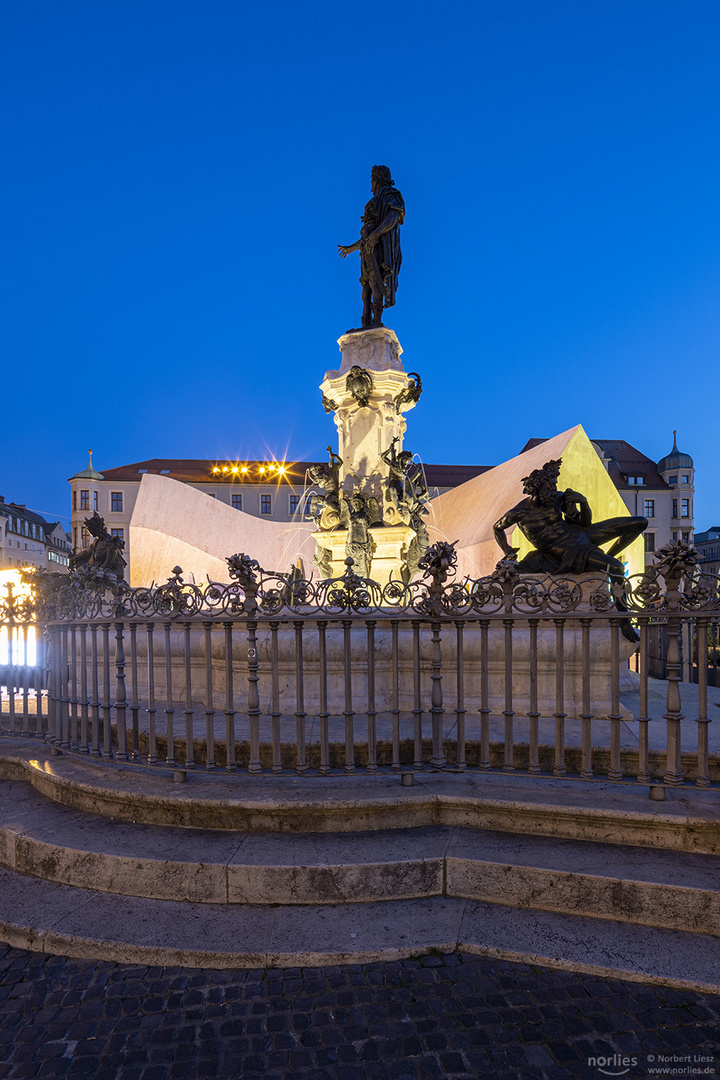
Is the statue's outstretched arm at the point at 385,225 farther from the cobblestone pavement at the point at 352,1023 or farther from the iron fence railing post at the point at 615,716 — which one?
the cobblestone pavement at the point at 352,1023

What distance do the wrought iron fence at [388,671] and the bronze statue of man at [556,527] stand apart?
398 mm

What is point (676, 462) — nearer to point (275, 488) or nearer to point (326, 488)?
point (275, 488)

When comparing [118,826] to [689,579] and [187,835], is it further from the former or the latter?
[689,579]

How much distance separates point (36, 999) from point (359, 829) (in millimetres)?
1688

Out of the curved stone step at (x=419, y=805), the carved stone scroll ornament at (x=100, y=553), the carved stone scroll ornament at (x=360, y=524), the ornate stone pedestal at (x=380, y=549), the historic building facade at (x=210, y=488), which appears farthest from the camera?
the historic building facade at (x=210, y=488)

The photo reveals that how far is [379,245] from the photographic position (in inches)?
458

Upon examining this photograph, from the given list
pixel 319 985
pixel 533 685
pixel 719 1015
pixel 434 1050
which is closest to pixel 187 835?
pixel 319 985

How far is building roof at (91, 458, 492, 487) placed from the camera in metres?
51.7

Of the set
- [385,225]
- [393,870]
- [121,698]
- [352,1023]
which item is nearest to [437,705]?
[393,870]

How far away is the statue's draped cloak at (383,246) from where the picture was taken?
37.8 ft

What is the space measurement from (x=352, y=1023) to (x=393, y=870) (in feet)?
2.59

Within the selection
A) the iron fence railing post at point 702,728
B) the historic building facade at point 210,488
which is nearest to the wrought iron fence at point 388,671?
the iron fence railing post at point 702,728

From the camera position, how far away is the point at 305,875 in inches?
118

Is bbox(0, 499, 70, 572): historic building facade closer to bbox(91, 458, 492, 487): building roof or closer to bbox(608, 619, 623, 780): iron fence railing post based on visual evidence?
bbox(91, 458, 492, 487): building roof
